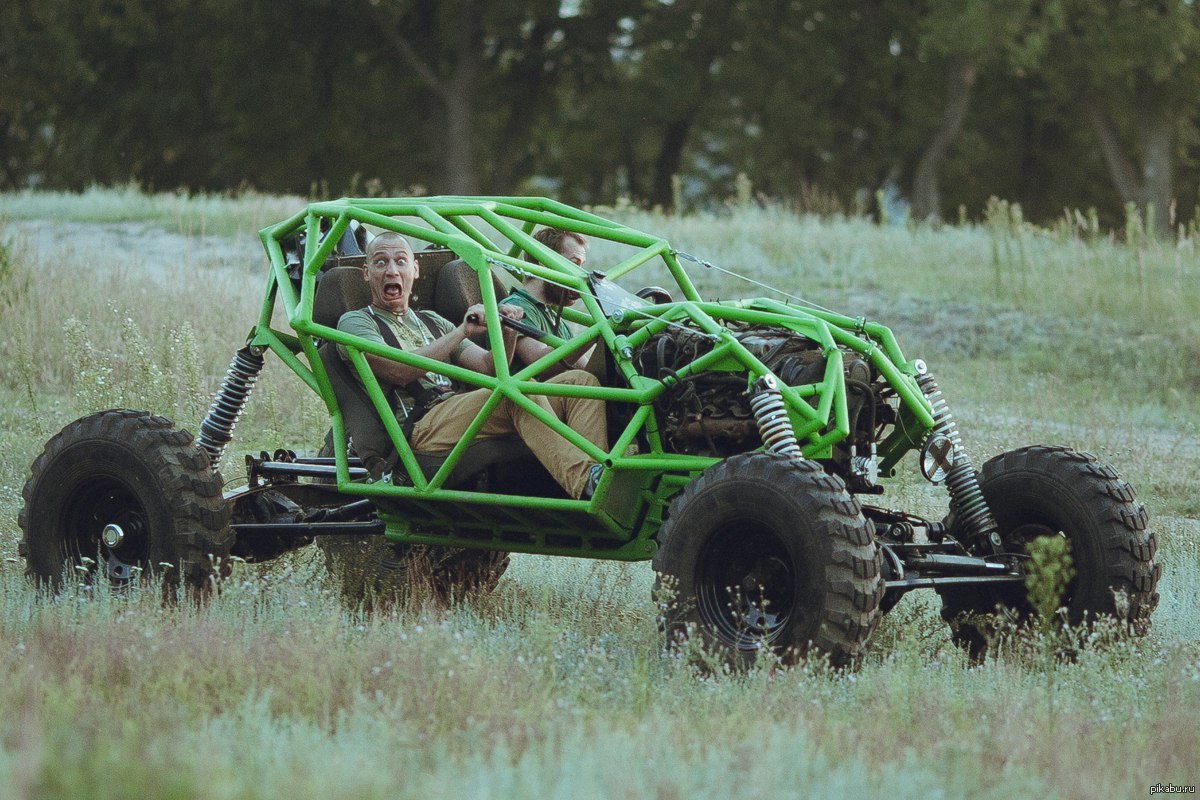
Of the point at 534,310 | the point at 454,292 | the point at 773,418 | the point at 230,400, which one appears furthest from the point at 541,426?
the point at 230,400

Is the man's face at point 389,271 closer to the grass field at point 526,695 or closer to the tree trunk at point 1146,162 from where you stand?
the grass field at point 526,695

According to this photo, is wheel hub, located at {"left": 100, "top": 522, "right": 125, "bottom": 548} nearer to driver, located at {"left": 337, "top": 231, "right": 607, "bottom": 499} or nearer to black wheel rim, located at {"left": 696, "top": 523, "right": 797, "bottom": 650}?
driver, located at {"left": 337, "top": 231, "right": 607, "bottom": 499}

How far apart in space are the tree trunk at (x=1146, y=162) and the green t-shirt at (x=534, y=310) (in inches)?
1041

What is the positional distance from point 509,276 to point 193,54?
3023cm

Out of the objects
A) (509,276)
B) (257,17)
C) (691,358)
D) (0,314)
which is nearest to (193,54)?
(257,17)

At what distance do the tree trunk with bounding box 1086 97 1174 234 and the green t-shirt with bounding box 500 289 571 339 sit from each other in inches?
1041

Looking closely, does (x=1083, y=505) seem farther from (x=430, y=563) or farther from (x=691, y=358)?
(x=430, y=563)

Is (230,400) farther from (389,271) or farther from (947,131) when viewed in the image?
(947,131)

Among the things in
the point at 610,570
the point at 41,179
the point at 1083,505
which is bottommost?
the point at 610,570

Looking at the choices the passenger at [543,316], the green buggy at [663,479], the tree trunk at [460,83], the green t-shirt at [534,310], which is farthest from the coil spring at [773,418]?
the tree trunk at [460,83]

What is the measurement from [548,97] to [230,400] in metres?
30.5

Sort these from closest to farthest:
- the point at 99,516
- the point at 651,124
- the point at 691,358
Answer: the point at 691,358, the point at 99,516, the point at 651,124

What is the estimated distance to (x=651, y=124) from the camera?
38.0 metres

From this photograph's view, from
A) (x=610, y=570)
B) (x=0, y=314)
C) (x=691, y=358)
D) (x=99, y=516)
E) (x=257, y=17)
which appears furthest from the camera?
(x=257, y=17)
